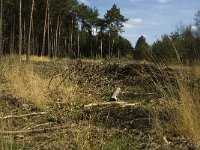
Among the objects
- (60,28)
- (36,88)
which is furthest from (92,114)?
(60,28)

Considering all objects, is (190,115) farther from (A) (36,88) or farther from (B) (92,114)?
(A) (36,88)

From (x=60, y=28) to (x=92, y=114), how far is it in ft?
155

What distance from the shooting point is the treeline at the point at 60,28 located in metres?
45.8

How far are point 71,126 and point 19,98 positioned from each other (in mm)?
2908

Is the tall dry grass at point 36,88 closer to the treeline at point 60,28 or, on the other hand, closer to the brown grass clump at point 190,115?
the brown grass clump at point 190,115

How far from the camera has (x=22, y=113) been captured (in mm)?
7352

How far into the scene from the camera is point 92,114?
676cm

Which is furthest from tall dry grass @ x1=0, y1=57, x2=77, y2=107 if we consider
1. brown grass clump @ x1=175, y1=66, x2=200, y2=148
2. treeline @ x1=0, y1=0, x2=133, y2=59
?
treeline @ x1=0, y1=0, x2=133, y2=59

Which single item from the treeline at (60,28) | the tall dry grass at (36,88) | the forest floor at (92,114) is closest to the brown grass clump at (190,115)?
the forest floor at (92,114)

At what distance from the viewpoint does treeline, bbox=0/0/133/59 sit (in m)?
45.8

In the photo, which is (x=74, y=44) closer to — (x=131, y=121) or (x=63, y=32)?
(x=63, y=32)

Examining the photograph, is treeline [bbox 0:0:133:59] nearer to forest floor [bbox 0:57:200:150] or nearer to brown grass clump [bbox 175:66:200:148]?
forest floor [bbox 0:57:200:150]

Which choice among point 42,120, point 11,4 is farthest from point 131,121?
point 11,4

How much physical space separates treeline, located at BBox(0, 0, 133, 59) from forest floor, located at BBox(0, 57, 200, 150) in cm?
3107
